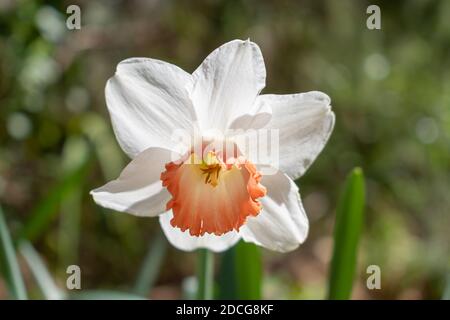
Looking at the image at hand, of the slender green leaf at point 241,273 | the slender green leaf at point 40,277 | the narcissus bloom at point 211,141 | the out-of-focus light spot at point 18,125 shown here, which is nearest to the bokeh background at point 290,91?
the out-of-focus light spot at point 18,125

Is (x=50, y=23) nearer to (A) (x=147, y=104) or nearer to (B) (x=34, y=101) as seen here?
(B) (x=34, y=101)

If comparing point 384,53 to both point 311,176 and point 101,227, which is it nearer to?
point 311,176

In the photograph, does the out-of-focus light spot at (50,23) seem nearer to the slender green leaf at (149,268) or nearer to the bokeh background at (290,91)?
the bokeh background at (290,91)

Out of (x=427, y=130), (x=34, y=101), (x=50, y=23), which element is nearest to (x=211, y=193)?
(x=50, y=23)

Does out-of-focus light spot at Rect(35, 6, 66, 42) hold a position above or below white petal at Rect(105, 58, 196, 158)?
above

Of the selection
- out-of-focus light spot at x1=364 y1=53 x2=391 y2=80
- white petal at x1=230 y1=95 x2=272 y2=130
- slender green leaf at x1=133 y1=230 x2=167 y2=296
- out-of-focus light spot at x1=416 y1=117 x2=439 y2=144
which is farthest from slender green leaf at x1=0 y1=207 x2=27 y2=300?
out-of-focus light spot at x1=364 y1=53 x2=391 y2=80

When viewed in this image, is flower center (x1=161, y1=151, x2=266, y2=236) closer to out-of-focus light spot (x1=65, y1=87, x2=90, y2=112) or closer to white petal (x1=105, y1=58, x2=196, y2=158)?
white petal (x1=105, y1=58, x2=196, y2=158)
